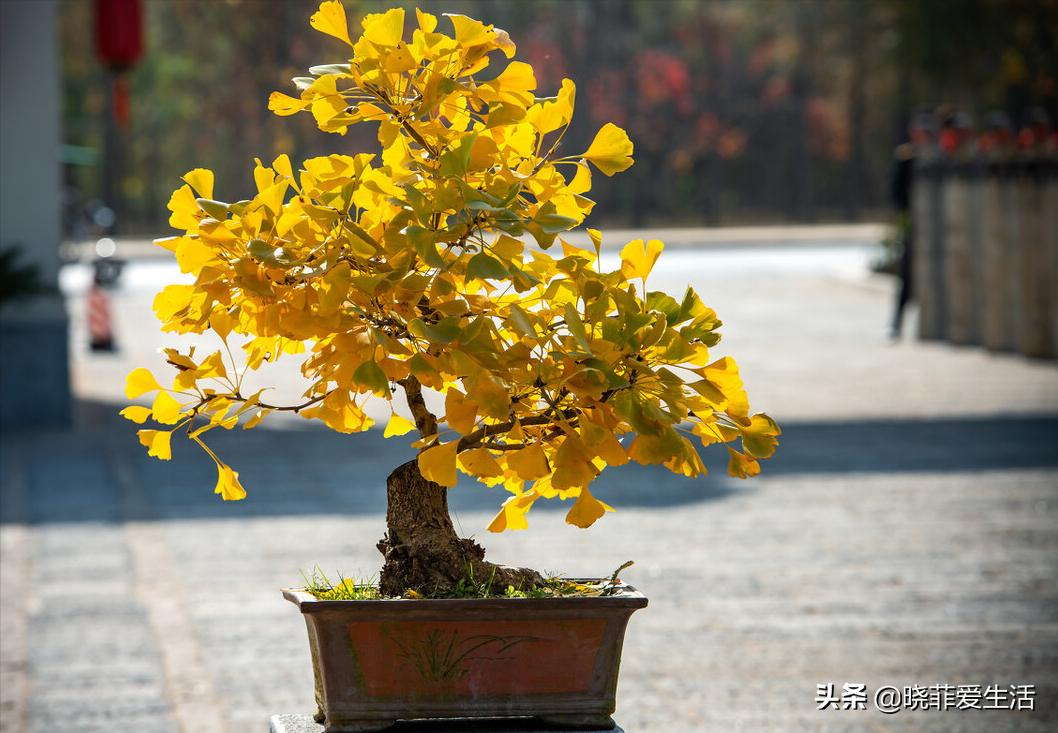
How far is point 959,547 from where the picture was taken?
6602 mm

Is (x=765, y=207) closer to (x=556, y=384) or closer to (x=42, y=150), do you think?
(x=42, y=150)

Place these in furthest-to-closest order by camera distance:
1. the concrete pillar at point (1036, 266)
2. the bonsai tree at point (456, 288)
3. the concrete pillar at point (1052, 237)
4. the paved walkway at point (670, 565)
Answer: the concrete pillar at point (1036, 266), the concrete pillar at point (1052, 237), the paved walkway at point (670, 565), the bonsai tree at point (456, 288)

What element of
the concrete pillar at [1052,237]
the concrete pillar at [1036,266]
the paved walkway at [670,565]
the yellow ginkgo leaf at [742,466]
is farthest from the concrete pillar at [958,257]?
the yellow ginkgo leaf at [742,466]

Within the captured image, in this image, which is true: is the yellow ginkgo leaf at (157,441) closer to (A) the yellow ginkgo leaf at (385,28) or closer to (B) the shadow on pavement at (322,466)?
(A) the yellow ginkgo leaf at (385,28)

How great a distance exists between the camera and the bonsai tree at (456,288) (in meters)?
1.83

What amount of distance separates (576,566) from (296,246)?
443cm

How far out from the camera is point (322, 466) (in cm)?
902

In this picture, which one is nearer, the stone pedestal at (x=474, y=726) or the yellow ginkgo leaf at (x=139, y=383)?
the yellow ginkgo leaf at (x=139, y=383)

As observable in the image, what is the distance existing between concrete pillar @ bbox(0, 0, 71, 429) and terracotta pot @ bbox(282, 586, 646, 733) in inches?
345

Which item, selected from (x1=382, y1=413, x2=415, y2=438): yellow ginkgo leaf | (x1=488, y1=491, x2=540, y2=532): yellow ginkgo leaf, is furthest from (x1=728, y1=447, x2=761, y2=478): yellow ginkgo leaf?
(x1=382, y1=413, x2=415, y2=438): yellow ginkgo leaf

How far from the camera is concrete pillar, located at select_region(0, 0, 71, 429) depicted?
10.2 metres

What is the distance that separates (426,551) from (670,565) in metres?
4.27

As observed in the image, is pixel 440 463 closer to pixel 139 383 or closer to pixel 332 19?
pixel 139 383

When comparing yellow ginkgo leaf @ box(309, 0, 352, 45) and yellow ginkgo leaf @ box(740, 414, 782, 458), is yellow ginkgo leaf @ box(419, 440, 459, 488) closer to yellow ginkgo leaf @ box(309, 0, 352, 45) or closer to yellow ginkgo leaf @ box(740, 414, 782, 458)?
yellow ginkgo leaf @ box(740, 414, 782, 458)
